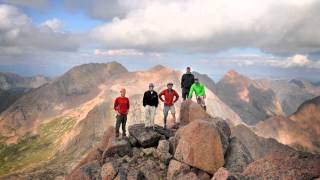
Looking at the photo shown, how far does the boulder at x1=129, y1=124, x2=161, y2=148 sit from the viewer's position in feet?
126

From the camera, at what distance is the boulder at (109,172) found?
33.5 m

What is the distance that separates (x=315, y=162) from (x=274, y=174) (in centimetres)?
253

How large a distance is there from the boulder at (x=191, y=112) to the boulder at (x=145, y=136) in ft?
17.7

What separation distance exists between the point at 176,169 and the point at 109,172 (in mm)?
5902

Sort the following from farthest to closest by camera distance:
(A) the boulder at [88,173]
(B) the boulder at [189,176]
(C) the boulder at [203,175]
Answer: (A) the boulder at [88,173]
(C) the boulder at [203,175]
(B) the boulder at [189,176]

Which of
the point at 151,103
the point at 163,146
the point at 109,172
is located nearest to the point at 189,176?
the point at 163,146

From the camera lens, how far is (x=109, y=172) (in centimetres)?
3375

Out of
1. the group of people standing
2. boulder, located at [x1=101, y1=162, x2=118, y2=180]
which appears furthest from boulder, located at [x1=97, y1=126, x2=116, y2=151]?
boulder, located at [x1=101, y1=162, x2=118, y2=180]

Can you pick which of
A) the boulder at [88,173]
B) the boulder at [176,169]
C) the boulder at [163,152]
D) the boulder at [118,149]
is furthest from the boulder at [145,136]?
the boulder at [176,169]

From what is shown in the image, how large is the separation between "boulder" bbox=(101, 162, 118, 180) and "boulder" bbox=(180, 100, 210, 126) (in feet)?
40.1

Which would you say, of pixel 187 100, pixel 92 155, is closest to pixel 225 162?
pixel 187 100

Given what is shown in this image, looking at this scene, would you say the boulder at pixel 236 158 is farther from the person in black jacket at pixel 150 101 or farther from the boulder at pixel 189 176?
the person in black jacket at pixel 150 101

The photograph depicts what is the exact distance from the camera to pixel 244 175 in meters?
24.8

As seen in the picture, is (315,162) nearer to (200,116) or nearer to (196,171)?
(196,171)
